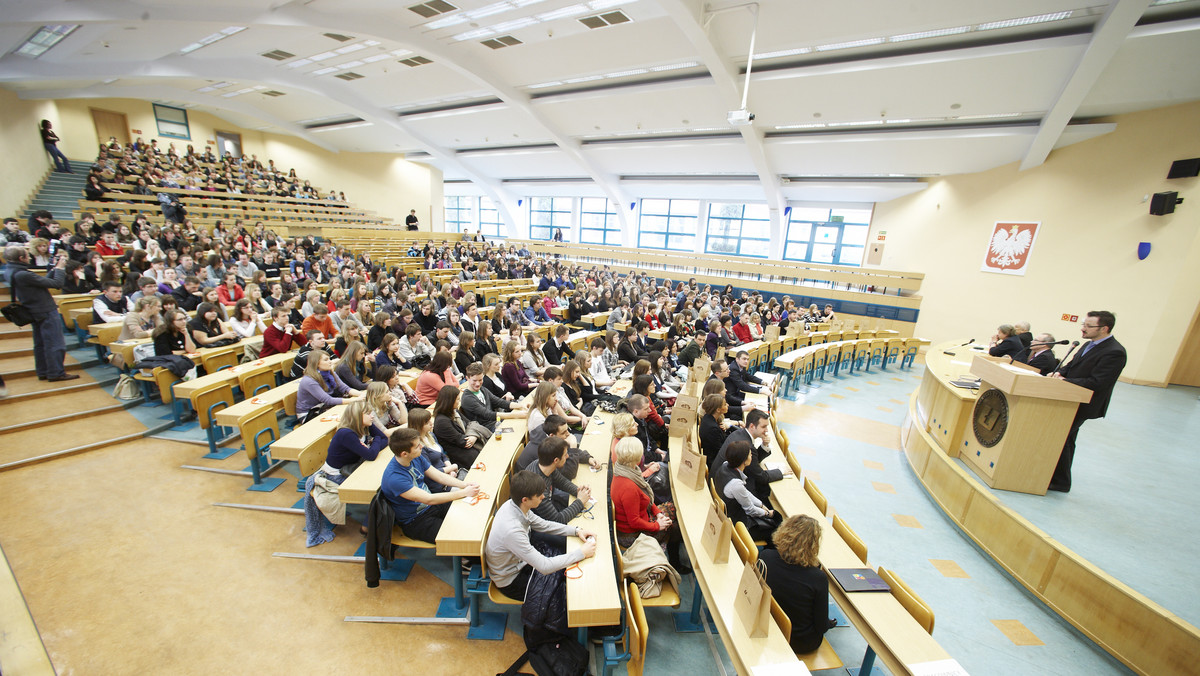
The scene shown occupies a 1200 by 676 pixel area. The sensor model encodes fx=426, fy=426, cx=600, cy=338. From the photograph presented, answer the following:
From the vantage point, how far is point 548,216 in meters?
26.1

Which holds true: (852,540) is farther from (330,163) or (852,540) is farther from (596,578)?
(330,163)

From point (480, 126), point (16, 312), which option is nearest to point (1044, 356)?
point (16, 312)

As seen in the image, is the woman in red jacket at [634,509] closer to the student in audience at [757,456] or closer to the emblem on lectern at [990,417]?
the student in audience at [757,456]

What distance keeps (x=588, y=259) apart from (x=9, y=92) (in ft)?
59.3

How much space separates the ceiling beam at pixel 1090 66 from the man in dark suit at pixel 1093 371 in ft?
19.9

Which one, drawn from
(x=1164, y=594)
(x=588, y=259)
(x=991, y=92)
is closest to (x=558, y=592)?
(x=1164, y=594)

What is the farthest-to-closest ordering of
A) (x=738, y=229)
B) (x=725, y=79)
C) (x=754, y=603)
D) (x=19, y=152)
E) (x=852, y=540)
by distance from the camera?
(x=738, y=229) → (x=19, y=152) → (x=725, y=79) → (x=852, y=540) → (x=754, y=603)

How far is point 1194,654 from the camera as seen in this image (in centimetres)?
247

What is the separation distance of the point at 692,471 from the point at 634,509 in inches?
26.2

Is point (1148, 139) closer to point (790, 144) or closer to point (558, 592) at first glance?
point (790, 144)

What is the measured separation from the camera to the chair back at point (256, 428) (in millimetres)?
3521

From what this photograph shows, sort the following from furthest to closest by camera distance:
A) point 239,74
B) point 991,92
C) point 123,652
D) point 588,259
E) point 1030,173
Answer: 1. point 588,259
2. point 239,74
3. point 1030,173
4. point 991,92
5. point 123,652

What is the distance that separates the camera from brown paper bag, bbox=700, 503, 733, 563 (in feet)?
8.45

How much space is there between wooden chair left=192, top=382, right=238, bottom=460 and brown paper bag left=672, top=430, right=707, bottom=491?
427 centimetres
